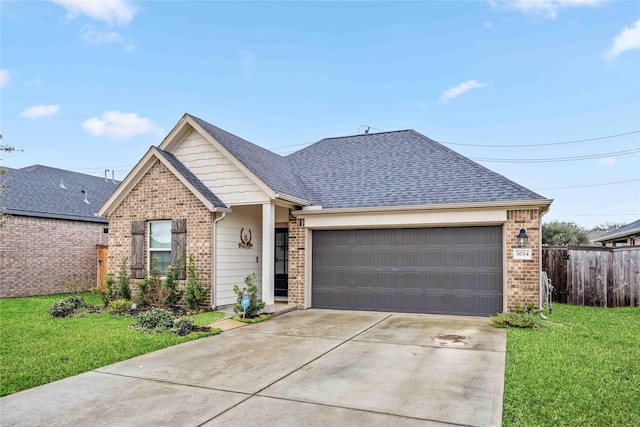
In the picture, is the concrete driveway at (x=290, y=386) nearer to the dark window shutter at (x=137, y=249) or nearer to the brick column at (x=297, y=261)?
the brick column at (x=297, y=261)

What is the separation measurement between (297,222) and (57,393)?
7.61 m

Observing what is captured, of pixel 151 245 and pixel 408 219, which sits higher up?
pixel 408 219

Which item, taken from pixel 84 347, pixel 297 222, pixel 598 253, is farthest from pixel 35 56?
pixel 598 253

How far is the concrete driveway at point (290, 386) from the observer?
4141 millimetres

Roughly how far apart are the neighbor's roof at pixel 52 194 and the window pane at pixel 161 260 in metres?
5.94

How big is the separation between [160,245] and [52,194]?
8304mm

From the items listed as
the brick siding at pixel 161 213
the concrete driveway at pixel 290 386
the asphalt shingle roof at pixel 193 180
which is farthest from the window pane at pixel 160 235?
the concrete driveway at pixel 290 386

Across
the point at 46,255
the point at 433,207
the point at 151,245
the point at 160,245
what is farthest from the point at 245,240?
the point at 46,255

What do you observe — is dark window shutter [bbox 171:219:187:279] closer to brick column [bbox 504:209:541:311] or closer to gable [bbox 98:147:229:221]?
gable [bbox 98:147:229:221]

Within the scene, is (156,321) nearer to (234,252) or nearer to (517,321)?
(234,252)

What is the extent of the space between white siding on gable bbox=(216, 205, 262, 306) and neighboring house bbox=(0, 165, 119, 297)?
6.94 metres

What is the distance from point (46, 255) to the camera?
15508mm

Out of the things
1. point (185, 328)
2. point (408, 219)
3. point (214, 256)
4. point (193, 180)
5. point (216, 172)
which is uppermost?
point (216, 172)

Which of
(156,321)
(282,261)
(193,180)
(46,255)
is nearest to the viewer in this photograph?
(156,321)
